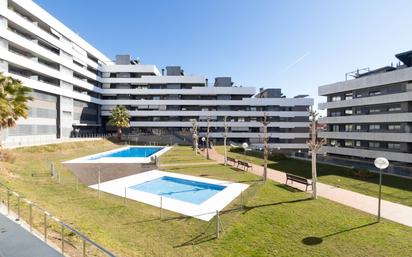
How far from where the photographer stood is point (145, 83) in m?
75.4

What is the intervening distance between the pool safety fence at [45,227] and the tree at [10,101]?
15.7 m

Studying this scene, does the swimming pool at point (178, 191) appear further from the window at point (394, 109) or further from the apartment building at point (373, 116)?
the window at point (394, 109)

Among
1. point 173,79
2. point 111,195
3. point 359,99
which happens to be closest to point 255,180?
point 111,195

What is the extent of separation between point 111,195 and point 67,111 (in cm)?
4811

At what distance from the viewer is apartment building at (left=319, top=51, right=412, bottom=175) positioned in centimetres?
3491

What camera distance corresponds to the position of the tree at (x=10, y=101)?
23.1 meters

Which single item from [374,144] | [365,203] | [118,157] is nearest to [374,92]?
[374,144]

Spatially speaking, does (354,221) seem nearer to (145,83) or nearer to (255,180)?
(255,180)

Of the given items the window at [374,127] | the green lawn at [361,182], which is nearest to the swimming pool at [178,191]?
the green lawn at [361,182]

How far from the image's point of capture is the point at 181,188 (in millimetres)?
22047

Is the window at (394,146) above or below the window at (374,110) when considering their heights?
below

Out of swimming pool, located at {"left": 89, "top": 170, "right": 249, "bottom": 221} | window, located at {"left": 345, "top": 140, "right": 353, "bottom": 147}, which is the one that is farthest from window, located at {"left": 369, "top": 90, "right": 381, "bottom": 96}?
swimming pool, located at {"left": 89, "top": 170, "right": 249, "bottom": 221}

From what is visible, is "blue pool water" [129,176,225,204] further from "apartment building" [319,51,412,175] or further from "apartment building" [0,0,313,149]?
"apartment building" [0,0,313,149]

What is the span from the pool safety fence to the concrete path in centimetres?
22
